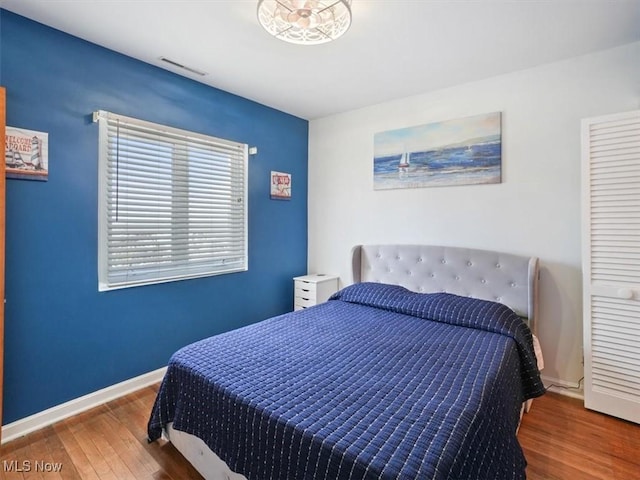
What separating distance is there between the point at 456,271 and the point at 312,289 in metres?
1.46

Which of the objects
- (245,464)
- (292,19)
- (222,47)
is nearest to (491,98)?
(292,19)

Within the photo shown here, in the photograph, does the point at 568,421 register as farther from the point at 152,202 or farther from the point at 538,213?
the point at 152,202

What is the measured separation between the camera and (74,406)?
214 centimetres

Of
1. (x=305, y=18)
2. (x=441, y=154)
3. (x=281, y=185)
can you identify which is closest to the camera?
(x=305, y=18)

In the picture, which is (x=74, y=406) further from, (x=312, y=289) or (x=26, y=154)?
(x=312, y=289)

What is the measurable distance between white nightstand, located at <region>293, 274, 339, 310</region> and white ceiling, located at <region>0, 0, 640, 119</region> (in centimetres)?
194

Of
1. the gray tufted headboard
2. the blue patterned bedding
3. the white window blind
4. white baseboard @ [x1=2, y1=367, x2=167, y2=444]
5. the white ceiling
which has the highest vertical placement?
the white ceiling

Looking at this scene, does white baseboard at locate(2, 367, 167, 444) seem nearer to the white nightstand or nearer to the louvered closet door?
the white nightstand

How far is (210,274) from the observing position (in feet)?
9.63

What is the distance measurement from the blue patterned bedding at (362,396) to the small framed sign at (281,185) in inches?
66.6

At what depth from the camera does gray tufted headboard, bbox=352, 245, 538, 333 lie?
7.93ft

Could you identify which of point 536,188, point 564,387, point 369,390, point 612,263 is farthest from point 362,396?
point 536,188

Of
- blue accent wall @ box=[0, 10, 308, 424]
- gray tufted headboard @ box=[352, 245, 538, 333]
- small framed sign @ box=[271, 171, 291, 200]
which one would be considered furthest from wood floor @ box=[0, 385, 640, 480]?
small framed sign @ box=[271, 171, 291, 200]

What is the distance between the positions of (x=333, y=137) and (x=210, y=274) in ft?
6.62
